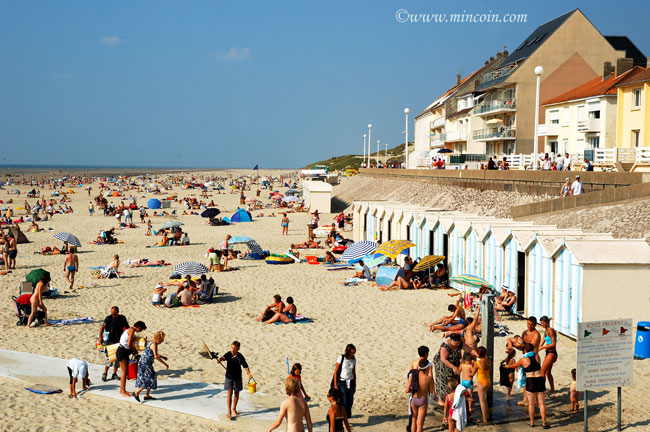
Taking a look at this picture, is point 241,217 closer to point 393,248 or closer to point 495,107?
point 495,107

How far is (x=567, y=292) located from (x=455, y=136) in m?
42.3

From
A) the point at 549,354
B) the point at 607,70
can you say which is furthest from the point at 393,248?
the point at 607,70

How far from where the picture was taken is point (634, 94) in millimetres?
27438

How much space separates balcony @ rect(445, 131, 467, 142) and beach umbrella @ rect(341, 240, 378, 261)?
3294 centimetres

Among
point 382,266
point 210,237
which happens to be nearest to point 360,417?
point 382,266

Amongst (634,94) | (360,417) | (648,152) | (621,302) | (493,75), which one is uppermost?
(493,75)

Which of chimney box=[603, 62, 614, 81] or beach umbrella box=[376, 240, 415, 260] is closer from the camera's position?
beach umbrella box=[376, 240, 415, 260]

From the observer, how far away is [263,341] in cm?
1233

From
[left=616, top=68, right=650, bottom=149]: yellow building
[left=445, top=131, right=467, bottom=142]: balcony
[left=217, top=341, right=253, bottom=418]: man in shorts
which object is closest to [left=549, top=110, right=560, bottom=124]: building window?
[left=616, top=68, right=650, bottom=149]: yellow building

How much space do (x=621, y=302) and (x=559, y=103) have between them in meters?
25.5

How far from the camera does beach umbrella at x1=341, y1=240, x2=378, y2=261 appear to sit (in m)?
19.3

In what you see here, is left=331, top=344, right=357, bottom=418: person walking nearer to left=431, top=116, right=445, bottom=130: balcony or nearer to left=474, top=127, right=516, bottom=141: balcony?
left=474, top=127, right=516, bottom=141: balcony

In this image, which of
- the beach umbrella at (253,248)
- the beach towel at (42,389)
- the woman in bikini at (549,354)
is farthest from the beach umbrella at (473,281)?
the beach umbrella at (253,248)

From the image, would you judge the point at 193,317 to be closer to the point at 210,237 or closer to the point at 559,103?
the point at 210,237
